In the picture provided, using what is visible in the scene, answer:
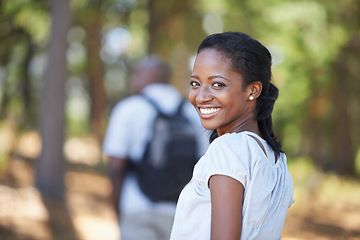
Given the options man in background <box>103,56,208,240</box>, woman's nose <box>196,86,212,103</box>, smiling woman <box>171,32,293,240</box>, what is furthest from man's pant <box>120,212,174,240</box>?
woman's nose <box>196,86,212,103</box>

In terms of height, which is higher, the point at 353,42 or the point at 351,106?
Answer: the point at 351,106

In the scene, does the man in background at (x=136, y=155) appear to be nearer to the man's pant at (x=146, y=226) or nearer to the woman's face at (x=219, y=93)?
the man's pant at (x=146, y=226)

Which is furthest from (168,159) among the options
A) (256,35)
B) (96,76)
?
(96,76)

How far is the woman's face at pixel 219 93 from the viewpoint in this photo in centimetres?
165

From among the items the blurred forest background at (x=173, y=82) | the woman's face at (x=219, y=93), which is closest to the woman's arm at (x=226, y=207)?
the woman's face at (x=219, y=93)

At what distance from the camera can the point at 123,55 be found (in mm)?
24078

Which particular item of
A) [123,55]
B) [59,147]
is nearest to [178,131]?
[59,147]

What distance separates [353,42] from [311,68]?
154cm

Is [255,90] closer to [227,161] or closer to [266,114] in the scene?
[266,114]

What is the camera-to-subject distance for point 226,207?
1.46 metres

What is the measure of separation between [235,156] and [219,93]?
270 mm

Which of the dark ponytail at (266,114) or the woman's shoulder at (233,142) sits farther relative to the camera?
the dark ponytail at (266,114)

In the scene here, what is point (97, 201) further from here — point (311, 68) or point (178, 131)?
point (178, 131)

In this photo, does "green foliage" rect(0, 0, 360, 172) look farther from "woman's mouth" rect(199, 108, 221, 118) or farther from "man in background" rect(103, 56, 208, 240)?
"woman's mouth" rect(199, 108, 221, 118)
